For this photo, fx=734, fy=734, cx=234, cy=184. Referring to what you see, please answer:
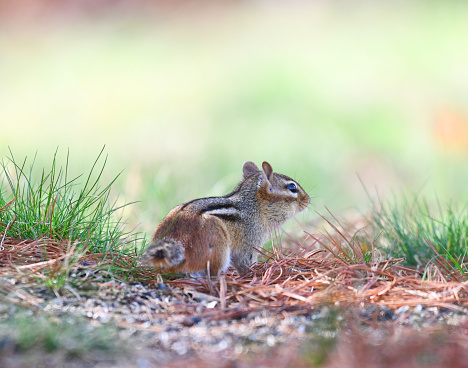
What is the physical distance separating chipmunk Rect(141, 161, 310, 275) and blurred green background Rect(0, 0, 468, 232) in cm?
78

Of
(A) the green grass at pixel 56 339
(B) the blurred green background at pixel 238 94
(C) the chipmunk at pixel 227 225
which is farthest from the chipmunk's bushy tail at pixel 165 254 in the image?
(B) the blurred green background at pixel 238 94

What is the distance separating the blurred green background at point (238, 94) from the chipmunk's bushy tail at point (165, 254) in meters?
1.70

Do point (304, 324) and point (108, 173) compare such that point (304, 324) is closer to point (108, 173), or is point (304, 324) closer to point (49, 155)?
point (108, 173)

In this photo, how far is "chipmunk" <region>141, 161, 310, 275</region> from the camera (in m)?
3.84

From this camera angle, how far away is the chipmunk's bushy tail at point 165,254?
146 inches

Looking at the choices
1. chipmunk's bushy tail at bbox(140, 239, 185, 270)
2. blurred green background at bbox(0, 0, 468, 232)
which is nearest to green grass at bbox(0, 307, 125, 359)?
chipmunk's bushy tail at bbox(140, 239, 185, 270)

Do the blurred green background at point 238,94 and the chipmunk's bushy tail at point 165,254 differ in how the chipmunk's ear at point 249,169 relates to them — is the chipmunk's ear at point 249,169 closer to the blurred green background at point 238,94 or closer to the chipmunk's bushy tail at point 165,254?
the blurred green background at point 238,94

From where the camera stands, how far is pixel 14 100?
1183 centimetres

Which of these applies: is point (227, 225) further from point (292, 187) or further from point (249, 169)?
point (249, 169)

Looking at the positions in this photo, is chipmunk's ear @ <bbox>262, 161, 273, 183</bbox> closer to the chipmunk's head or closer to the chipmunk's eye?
the chipmunk's head

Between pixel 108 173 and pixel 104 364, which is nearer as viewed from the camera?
pixel 104 364

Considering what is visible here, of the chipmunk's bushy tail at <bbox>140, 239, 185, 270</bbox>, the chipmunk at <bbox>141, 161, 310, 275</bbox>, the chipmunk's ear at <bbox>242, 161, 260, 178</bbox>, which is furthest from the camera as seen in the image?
the chipmunk's ear at <bbox>242, 161, 260, 178</bbox>

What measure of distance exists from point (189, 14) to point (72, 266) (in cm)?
1458

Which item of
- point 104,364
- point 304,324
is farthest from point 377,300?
point 104,364
